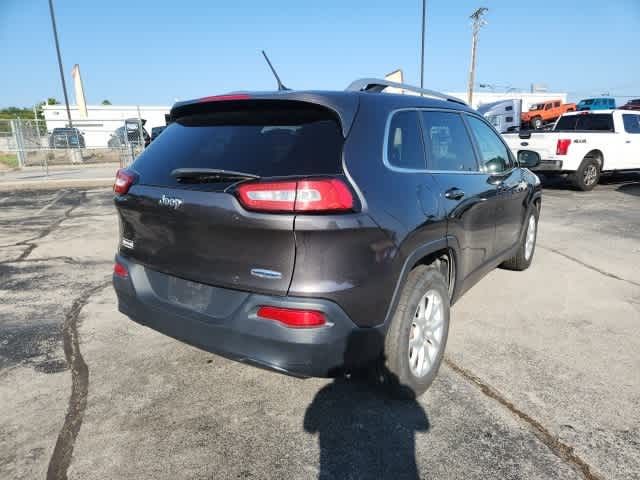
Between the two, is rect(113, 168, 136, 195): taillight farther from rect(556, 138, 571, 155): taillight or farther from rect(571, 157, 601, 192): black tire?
rect(571, 157, 601, 192): black tire

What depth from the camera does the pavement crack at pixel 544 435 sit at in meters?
2.06

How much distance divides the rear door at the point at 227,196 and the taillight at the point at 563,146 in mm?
10357

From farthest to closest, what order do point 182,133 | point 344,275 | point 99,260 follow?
1. point 99,260
2. point 182,133
3. point 344,275

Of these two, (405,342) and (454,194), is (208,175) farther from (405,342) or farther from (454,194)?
(454,194)

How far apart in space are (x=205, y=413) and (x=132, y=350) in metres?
1.03

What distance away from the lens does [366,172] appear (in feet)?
6.98

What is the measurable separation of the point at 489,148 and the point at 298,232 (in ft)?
8.38

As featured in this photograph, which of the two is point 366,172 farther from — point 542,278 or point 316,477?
point 542,278

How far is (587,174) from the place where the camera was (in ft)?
36.9

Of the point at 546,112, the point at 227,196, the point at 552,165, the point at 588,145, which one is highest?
the point at 546,112

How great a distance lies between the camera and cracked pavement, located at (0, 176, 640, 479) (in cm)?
211

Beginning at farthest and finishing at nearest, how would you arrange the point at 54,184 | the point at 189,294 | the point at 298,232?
the point at 54,184 → the point at 189,294 → the point at 298,232

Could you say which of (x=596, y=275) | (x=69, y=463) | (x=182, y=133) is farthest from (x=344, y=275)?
(x=596, y=275)

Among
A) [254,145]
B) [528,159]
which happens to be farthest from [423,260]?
[528,159]
